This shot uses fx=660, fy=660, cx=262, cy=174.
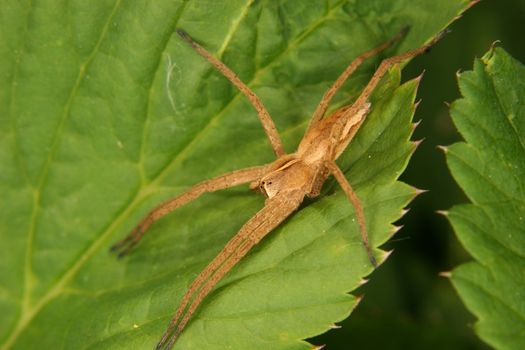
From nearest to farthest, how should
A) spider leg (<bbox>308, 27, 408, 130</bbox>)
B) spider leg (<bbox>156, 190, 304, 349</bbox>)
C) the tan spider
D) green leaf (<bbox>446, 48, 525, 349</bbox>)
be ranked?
green leaf (<bbox>446, 48, 525, 349</bbox>) → spider leg (<bbox>156, 190, 304, 349</bbox>) → the tan spider → spider leg (<bbox>308, 27, 408, 130</bbox>)

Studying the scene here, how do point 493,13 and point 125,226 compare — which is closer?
point 125,226

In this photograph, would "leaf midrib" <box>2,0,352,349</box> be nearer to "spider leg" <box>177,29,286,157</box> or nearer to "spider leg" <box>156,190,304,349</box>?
"spider leg" <box>177,29,286,157</box>

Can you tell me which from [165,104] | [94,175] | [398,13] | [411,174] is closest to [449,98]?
[411,174]

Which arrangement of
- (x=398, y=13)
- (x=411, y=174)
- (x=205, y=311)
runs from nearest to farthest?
(x=205, y=311), (x=398, y=13), (x=411, y=174)

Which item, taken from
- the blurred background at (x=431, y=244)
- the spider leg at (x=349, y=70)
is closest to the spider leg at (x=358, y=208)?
the spider leg at (x=349, y=70)

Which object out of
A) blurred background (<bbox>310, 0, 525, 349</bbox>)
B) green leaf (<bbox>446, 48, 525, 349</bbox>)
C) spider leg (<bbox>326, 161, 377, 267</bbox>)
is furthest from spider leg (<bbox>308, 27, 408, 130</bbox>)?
blurred background (<bbox>310, 0, 525, 349</bbox>)

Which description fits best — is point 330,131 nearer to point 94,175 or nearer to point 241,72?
point 241,72
